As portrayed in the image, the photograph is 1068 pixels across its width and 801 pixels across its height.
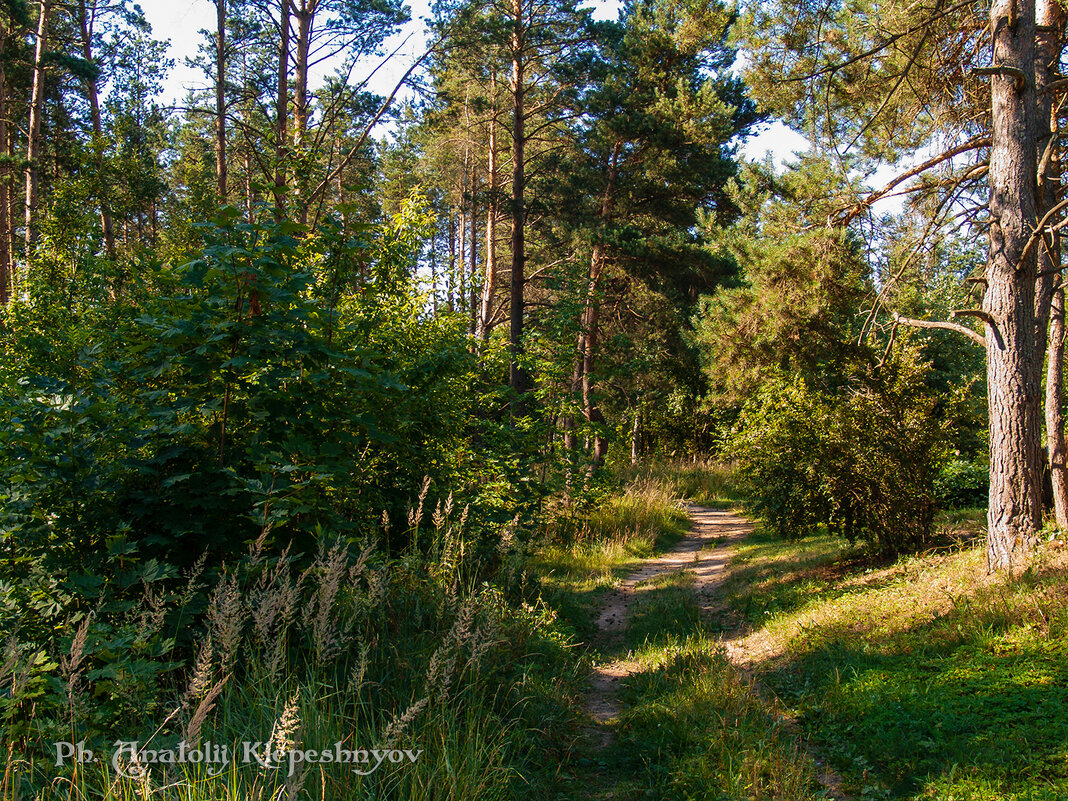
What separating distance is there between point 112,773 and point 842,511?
7.67 meters

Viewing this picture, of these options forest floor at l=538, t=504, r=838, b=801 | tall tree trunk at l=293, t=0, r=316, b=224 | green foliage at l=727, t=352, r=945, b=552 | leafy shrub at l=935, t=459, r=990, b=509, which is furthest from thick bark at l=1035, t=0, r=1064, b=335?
tall tree trunk at l=293, t=0, r=316, b=224

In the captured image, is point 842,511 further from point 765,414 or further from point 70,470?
point 70,470

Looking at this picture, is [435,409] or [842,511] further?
[842,511]

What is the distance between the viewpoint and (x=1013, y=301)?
6.21 m

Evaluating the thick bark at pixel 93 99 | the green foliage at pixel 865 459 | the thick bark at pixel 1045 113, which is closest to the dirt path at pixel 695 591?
the green foliage at pixel 865 459

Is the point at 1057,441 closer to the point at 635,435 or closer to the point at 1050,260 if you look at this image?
the point at 1050,260

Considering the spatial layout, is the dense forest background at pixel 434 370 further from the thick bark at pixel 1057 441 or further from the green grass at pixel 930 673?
the green grass at pixel 930 673

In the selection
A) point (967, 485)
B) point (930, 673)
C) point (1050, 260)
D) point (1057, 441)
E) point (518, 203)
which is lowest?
point (930, 673)

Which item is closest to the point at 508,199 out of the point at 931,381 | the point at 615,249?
the point at 615,249

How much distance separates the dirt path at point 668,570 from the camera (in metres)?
5.30

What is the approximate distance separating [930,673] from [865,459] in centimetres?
329

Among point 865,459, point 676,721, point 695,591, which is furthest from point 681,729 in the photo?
point 865,459

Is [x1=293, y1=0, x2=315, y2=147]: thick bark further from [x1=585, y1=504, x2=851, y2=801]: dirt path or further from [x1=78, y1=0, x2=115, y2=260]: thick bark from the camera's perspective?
[x1=585, y1=504, x2=851, y2=801]: dirt path

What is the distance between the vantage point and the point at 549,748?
13.1 feet
